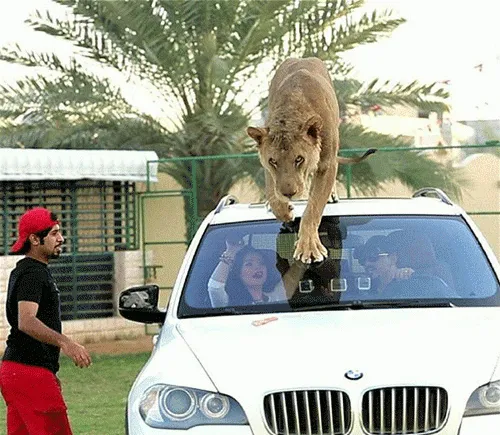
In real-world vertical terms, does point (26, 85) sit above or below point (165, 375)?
above

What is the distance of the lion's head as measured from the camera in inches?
267

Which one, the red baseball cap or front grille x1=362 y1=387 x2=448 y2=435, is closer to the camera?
front grille x1=362 y1=387 x2=448 y2=435

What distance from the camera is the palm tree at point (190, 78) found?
69.2 ft

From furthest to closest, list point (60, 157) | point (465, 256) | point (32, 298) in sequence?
point (60, 157) < point (32, 298) < point (465, 256)

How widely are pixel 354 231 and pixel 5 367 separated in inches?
79.7

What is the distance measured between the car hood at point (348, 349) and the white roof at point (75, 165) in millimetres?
13162

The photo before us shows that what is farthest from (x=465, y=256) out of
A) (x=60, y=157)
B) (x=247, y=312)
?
(x=60, y=157)

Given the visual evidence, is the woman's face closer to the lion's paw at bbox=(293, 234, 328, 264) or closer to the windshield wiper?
the lion's paw at bbox=(293, 234, 328, 264)

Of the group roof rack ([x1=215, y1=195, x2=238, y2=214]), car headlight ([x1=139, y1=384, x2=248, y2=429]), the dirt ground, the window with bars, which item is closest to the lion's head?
roof rack ([x1=215, y1=195, x2=238, y2=214])

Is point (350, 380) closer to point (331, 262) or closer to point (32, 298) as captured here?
point (331, 262)

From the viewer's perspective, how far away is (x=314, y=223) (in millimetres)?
6805

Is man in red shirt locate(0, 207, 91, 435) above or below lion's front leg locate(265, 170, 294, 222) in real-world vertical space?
below

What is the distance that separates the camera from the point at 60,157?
19484 mm

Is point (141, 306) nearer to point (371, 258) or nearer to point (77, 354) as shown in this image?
point (77, 354)
